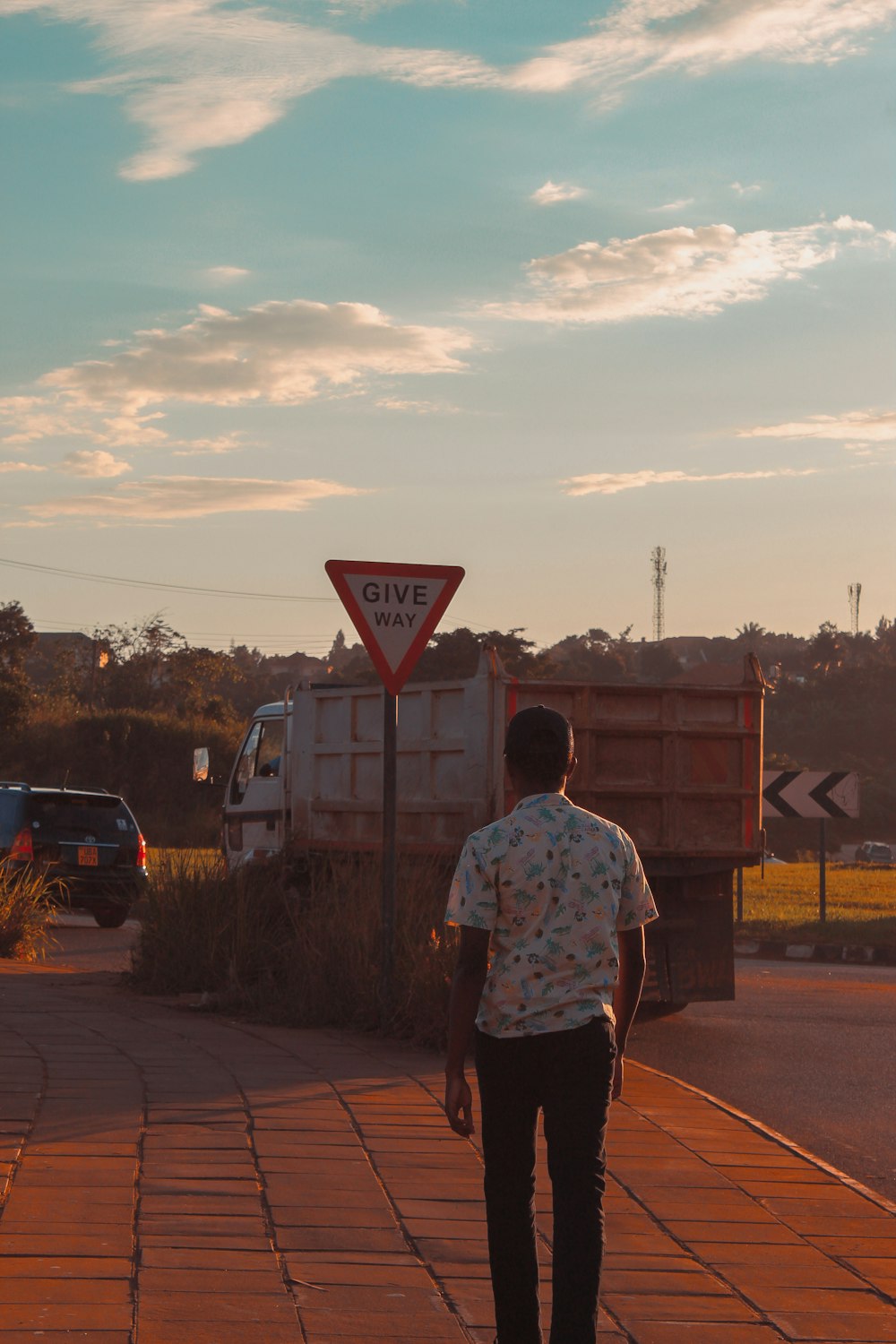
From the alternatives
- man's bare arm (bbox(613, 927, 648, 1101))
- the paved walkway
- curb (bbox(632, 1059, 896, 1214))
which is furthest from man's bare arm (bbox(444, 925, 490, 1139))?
curb (bbox(632, 1059, 896, 1214))

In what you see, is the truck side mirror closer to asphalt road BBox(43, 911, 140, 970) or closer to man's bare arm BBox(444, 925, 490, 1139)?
asphalt road BBox(43, 911, 140, 970)

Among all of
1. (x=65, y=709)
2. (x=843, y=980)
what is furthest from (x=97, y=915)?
(x=65, y=709)

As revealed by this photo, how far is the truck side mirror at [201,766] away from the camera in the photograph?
16.8m

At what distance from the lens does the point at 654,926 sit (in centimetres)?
1155

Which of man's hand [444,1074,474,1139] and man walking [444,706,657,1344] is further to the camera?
man's hand [444,1074,474,1139]

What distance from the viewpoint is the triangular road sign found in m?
9.88

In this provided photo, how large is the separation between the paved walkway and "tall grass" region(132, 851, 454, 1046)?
4.33 ft

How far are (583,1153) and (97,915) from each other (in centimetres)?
1755

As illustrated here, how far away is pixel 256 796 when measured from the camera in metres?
16.5

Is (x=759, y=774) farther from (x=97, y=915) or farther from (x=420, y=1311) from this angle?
(x=97, y=915)

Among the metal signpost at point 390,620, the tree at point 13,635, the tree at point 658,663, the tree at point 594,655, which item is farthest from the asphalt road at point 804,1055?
the tree at point 658,663

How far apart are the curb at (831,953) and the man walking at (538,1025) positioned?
47.3 ft

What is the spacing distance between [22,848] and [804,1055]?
1115 centimetres

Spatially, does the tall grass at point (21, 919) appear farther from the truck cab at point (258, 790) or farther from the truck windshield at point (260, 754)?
the truck windshield at point (260, 754)
